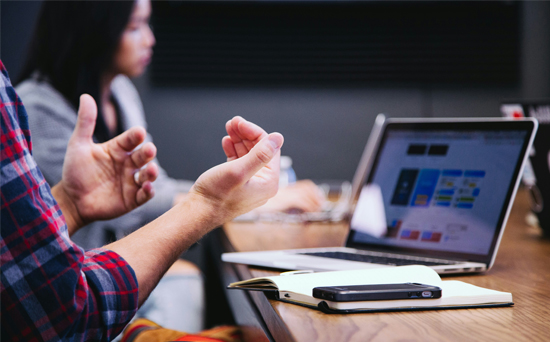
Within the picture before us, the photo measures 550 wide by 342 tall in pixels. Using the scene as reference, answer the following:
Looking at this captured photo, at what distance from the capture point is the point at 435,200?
1.00 metres

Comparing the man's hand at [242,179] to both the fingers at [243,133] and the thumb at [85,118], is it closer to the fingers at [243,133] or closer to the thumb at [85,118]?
the fingers at [243,133]

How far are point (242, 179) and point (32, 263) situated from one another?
0.30m

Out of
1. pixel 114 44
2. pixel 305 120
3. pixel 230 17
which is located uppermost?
pixel 230 17

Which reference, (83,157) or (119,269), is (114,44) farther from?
(119,269)

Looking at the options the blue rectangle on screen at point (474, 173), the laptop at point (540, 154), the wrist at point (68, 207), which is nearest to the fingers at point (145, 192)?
the wrist at point (68, 207)

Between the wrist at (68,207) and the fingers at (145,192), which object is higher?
the fingers at (145,192)

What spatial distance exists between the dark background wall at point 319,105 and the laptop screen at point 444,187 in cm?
208

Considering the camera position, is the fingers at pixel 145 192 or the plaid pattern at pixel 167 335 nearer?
the plaid pattern at pixel 167 335

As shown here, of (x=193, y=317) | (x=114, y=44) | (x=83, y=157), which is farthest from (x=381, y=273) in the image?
(x=114, y=44)

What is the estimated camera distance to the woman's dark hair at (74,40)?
1.68 metres

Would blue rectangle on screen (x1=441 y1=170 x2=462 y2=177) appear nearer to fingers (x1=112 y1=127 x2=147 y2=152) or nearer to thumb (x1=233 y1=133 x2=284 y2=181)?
thumb (x1=233 y1=133 x2=284 y2=181)

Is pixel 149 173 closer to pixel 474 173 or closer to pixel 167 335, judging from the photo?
pixel 167 335

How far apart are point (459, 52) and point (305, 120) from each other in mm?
1054

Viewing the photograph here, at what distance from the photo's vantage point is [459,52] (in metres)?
3.20
